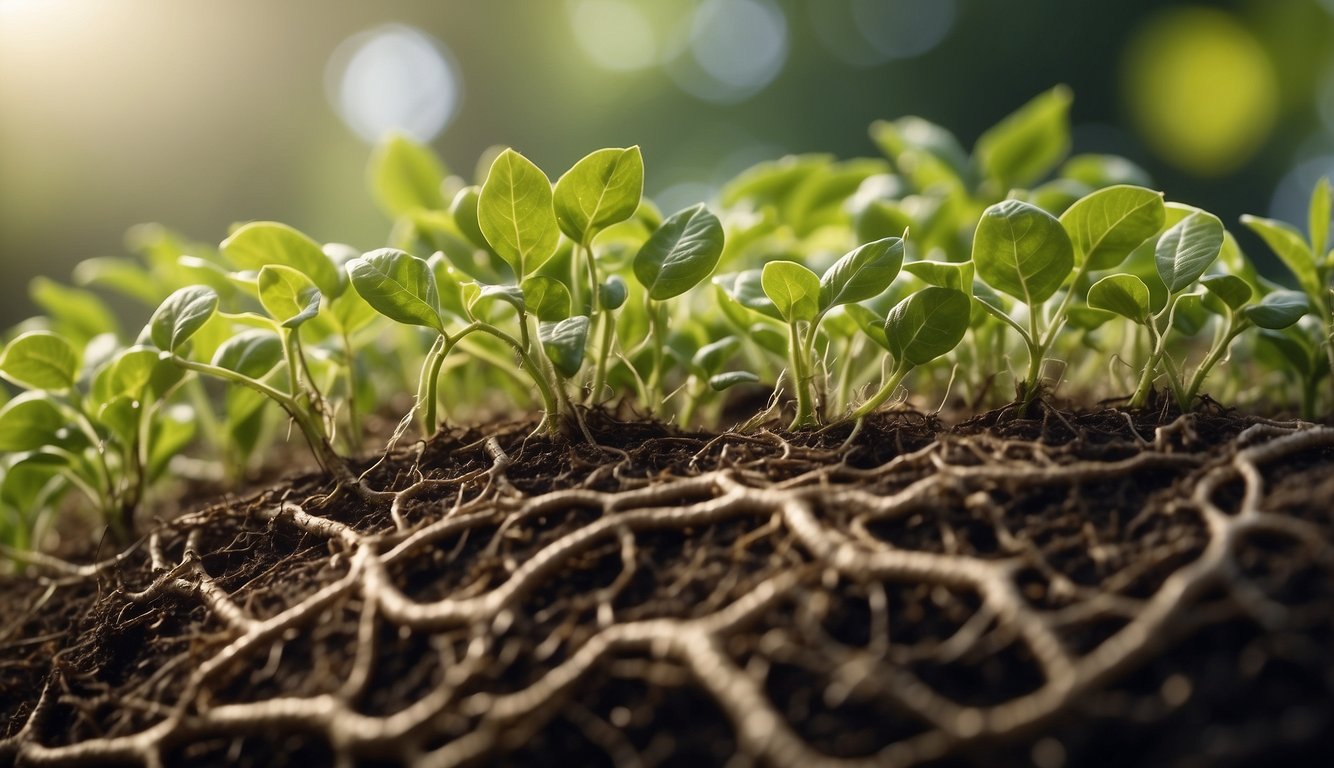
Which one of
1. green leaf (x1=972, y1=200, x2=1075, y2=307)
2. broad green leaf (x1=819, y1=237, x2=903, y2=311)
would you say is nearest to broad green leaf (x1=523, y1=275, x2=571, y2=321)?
broad green leaf (x1=819, y1=237, x2=903, y2=311)

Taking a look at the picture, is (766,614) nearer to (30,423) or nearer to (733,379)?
(733,379)

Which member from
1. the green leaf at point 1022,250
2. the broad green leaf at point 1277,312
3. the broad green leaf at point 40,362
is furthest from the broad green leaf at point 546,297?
the broad green leaf at point 1277,312

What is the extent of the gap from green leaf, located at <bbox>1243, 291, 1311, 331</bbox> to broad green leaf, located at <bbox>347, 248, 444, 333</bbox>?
71cm

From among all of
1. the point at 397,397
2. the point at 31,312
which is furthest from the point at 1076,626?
the point at 31,312

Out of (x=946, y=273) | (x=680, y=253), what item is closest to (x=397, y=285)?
(x=680, y=253)

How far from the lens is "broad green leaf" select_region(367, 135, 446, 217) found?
1.20 meters

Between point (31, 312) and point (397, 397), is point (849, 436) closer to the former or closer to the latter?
point (397, 397)

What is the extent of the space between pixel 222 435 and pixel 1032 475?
1.02m

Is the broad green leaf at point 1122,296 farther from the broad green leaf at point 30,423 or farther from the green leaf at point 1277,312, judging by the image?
the broad green leaf at point 30,423

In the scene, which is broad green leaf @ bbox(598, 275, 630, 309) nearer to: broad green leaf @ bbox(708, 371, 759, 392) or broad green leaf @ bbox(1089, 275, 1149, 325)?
broad green leaf @ bbox(708, 371, 759, 392)

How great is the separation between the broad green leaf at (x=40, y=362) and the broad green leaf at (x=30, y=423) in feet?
0.11

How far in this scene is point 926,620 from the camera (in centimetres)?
53

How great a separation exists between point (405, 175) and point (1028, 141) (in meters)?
0.88

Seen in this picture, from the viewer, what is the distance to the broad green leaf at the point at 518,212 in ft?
2.46
